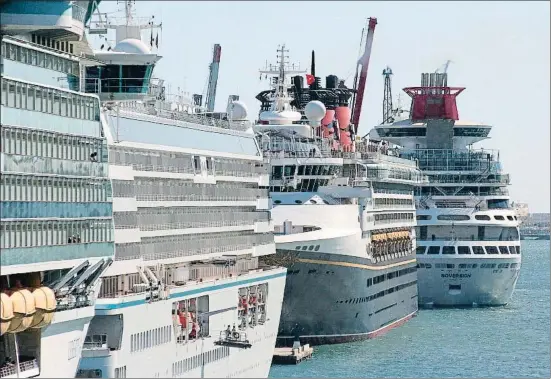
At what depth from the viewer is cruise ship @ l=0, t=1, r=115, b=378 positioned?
154 feet

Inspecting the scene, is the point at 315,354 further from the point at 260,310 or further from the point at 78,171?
the point at 78,171

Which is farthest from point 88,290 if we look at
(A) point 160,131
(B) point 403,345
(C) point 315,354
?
(B) point 403,345

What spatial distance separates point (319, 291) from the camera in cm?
9462

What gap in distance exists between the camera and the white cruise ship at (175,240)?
5634 cm

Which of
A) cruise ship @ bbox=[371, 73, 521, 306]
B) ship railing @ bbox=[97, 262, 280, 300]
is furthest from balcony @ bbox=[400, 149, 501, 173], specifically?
ship railing @ bbox=[97, 262, 280, 300]

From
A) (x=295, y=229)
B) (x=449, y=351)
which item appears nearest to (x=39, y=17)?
(x=295, y=229)

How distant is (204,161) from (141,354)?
41.3 feet

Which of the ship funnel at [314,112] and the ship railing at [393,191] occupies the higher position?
the ship funnel at [314,112]

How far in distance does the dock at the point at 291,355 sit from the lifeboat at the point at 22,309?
41.8 m

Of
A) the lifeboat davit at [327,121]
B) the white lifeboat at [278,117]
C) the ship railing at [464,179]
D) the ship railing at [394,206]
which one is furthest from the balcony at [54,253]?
the ship railing at [464,179]

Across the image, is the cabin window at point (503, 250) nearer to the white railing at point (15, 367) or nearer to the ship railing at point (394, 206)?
the ship railing at point (394, 206)

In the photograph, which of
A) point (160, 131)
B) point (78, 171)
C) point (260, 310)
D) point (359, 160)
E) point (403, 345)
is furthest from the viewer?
point (359, 160)

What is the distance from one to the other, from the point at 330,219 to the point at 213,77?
5262 centimetres

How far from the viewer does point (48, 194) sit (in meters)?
48.9
